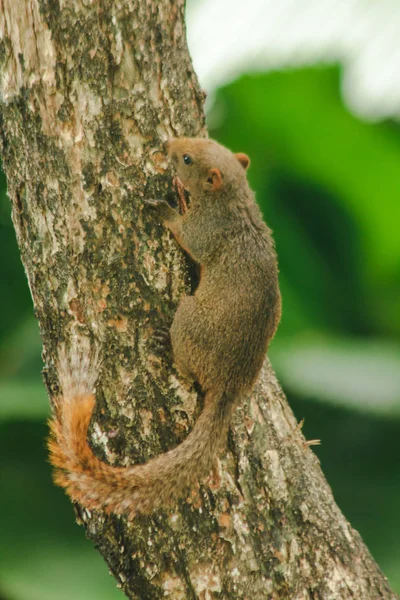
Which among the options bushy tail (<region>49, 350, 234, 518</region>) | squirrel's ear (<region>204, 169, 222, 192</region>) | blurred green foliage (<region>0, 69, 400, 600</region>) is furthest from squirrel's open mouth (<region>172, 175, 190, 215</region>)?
blurred green foliage (<region>0, 69, 400, 600</region>)

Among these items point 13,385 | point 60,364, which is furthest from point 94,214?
point 13,385

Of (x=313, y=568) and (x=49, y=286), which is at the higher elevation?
(x=49, y=286)

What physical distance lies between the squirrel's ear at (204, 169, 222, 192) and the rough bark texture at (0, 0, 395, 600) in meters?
0.38

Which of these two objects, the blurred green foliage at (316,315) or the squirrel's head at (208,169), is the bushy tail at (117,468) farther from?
the blurred green foliage at (316,315)

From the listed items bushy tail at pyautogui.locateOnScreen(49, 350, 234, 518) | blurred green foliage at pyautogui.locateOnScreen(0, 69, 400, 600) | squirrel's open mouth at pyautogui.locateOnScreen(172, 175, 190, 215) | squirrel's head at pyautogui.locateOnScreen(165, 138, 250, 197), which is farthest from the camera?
blurred green foliage at pyautogui.locateOnScreen(0, 69, 400, 600)

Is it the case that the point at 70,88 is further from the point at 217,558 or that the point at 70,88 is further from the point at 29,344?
the point at 29,344

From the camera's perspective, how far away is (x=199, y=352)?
2.26m

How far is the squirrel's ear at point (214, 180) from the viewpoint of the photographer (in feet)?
8.62

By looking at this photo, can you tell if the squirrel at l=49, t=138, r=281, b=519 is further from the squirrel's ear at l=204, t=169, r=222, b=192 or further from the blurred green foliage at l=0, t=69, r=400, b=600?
the blurred green foliage at l=0, t=69, r=400, b=600

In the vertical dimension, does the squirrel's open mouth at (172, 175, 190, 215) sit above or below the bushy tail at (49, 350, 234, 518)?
above

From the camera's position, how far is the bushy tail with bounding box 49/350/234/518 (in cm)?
213

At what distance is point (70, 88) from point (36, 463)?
227 cm

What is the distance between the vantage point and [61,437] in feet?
7.14

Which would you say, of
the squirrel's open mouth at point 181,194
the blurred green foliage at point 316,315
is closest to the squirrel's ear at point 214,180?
the squirrel's open mouth at point 181,194
